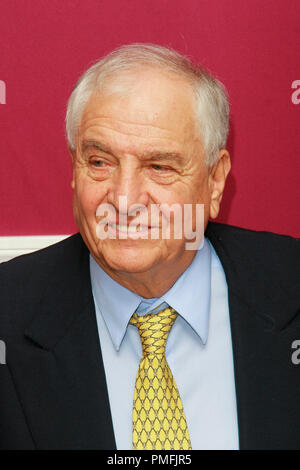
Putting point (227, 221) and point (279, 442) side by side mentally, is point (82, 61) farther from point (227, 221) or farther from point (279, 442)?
point (279, 442)

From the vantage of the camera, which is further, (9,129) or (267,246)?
(9,129)

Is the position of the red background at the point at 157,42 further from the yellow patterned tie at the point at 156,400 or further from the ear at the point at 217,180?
the yellow patterned tie at the point at 156,400

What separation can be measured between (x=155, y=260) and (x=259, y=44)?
0.81 metres

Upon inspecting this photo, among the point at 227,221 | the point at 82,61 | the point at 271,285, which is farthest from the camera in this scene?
the point at 227,221

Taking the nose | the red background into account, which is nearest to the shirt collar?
the nose

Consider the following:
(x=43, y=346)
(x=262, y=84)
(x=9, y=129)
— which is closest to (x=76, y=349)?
(x=43, y=346)

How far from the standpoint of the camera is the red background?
1.84 m

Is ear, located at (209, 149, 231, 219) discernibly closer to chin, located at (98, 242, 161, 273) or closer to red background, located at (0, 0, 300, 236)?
chin, located at (98, 242, 161, 273)

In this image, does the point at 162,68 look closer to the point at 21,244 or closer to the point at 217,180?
the point at 217,180

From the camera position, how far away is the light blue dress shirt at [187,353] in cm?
145

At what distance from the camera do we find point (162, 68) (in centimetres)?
142

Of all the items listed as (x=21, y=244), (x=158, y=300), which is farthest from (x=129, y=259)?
(x=21, y=244)

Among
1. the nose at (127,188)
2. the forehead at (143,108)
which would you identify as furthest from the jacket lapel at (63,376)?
the forehead at (143,108)

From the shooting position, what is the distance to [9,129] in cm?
188
